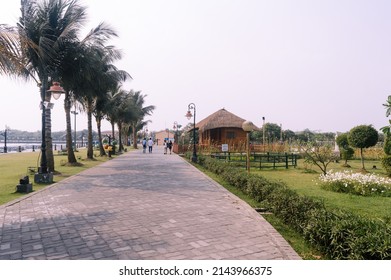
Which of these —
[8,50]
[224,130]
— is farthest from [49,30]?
[224,130]

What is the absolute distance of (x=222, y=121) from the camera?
34.5 metres

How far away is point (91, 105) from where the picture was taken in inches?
936

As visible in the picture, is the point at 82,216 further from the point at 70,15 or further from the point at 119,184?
the point at 70,15

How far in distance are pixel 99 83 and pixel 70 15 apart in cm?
431

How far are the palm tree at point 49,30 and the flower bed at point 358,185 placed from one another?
423 inches

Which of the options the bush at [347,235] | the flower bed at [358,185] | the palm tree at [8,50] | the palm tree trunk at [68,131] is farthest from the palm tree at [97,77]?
the bush at [347,235]

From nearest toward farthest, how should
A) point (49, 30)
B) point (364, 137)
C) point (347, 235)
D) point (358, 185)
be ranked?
point (347, 235) < point (358, 185) < point (49, 30) < point (364, 137)

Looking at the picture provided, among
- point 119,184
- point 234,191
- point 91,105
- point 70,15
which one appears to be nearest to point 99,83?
point 70,15

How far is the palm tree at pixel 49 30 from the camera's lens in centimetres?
1291

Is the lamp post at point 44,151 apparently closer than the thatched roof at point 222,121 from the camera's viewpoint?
Yes

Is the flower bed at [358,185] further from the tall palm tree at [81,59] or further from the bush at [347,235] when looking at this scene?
the tall palm tree at [81,59]

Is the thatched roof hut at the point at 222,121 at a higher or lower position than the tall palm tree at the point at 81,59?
lower

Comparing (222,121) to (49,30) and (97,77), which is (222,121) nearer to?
(97,77)

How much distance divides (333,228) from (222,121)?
3057 centimetres
